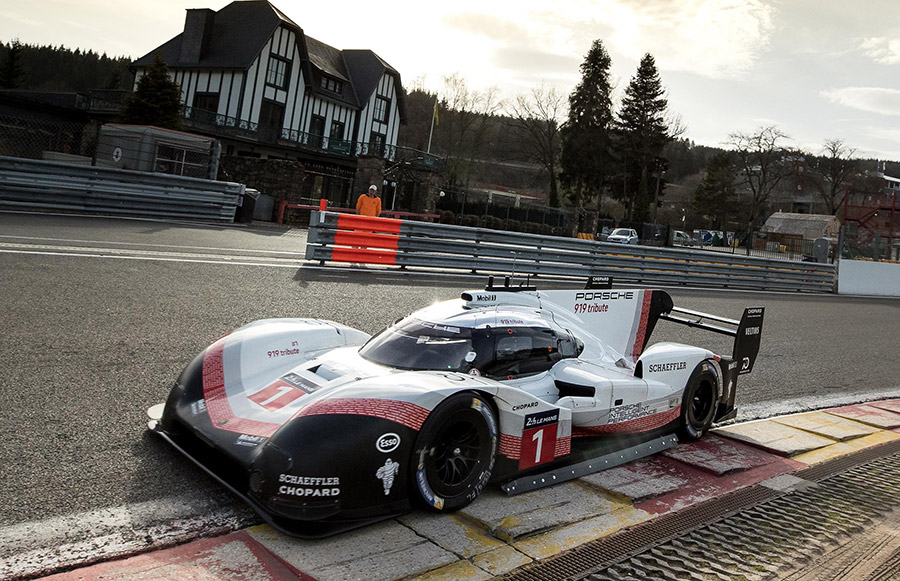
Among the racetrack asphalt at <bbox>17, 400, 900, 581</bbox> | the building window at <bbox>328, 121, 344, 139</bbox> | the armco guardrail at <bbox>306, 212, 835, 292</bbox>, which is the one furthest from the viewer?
the building window at <bbox>328, 121, 344, 139</bbox>

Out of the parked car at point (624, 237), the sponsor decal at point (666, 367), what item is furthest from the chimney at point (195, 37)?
the sponsor decal at point (666, 367)

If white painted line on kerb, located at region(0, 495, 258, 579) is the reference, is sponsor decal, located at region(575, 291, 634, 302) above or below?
above

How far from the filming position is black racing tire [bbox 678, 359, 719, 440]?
18.7 feet

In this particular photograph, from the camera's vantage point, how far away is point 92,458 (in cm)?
393

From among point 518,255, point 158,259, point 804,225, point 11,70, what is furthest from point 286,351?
point 804,225

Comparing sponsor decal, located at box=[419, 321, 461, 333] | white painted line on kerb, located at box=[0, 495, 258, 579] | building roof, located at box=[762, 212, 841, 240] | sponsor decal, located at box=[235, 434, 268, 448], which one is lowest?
white painted line on kerb, located at box=[0, 495, 258, 579]

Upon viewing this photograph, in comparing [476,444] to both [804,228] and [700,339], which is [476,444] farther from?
[804,228]

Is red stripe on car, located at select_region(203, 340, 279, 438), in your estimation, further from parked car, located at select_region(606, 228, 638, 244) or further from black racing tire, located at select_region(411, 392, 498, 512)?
parked car, located at select_region(606, 228, 638, 244)

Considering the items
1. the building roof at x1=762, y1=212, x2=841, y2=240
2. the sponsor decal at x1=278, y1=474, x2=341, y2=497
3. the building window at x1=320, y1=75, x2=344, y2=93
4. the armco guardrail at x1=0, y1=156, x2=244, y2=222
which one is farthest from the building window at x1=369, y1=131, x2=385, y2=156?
the building roof at x1=762, y1=212, x2=841, y2=240

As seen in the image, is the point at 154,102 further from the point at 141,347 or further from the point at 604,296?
the point at 604,296

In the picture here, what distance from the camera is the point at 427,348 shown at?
179 inches

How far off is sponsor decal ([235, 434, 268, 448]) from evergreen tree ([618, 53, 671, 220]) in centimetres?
6249

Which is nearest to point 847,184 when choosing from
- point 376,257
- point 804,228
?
point 804,228

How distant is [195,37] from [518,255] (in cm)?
3486
